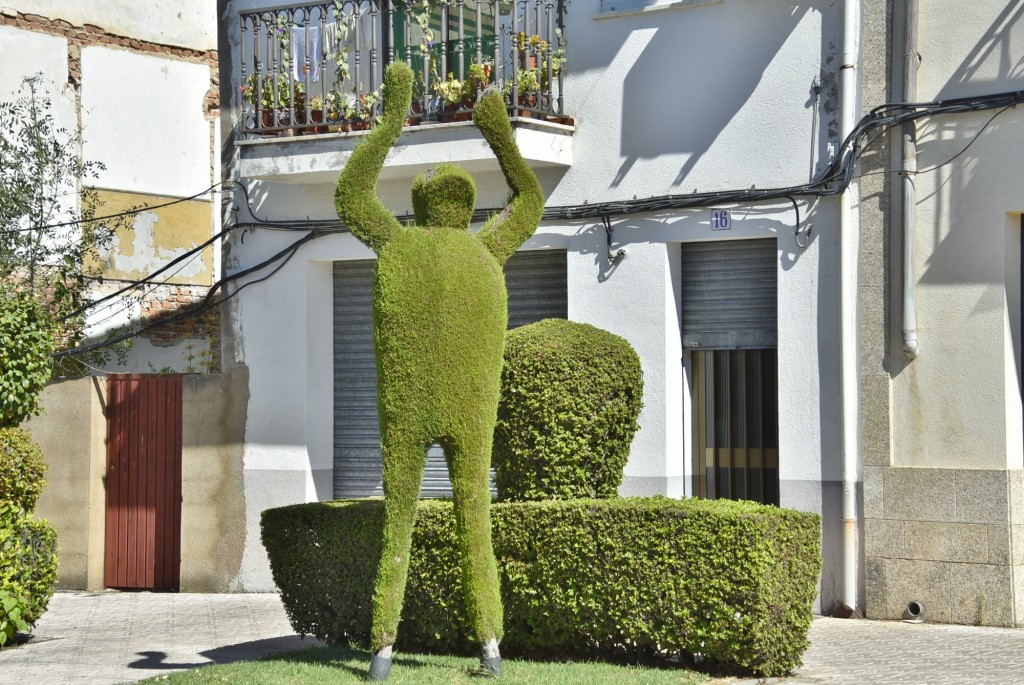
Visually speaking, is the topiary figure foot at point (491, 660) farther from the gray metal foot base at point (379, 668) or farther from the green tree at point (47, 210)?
the green tree at point (47, 210)

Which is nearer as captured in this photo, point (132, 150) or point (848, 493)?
point (848, 493)

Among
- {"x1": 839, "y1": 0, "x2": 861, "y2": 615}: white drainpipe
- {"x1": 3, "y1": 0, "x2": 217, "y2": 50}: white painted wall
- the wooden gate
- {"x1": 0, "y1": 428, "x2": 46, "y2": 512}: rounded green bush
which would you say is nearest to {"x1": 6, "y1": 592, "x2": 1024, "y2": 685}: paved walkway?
{"x1": 839, "y1": 0, "x2": 861, "y2": 615}: white drainpipe

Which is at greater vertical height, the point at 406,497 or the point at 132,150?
the point at 132,150

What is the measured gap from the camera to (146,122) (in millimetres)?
15703

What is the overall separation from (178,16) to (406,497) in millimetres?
10220

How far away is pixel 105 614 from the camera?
1214 centimetres

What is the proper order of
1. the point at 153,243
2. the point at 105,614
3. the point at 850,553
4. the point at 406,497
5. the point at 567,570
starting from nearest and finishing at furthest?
the point at 406,497 < the point at 567,570 < the point at 850,553 < the point at 105,614 < the point at 153,243

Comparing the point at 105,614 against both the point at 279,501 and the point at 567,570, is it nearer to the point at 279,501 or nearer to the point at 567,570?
the point at 279,501

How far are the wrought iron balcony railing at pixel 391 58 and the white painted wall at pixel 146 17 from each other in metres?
2.44

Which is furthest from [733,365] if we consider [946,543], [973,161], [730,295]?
[973,161]

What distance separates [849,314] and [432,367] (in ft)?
14.8

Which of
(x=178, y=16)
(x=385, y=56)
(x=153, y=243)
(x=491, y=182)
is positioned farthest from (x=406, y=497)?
(x=178, y=16)

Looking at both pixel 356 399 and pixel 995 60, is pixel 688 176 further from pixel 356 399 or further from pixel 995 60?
pixel 356 399

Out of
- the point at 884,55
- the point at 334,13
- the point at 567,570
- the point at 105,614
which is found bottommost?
the point at 105,614
